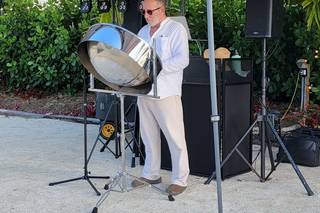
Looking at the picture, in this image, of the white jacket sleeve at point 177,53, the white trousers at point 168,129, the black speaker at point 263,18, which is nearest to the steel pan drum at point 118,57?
the white jacket sleeve at point 177,53

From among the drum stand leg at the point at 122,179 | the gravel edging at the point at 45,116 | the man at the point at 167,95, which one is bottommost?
the gravel edging at the point at 45,116

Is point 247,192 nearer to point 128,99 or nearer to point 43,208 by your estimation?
point 43,208

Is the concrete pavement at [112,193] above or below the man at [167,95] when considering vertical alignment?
below

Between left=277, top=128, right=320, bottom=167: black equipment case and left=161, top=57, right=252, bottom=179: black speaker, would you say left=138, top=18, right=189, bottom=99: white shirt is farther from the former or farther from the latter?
left=277, top=128, right=320, bottom=167: black equipment case

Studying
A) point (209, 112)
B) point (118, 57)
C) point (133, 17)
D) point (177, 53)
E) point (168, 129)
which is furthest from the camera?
point (133, 17)

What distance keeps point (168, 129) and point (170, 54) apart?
1.71ft

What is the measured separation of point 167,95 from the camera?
13.1ft

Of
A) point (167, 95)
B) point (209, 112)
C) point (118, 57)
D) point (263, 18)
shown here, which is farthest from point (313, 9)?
point (118, 57)

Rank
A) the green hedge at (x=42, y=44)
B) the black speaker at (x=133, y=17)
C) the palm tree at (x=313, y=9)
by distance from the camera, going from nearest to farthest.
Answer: the palm tree at (x=313, y=9) → the black speaker at (x=133, y=17) → the green hedge at (x=42, y=44)

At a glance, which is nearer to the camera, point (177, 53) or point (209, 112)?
point (177, 53)

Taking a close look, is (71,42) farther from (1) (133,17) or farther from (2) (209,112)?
(2) (209,112)

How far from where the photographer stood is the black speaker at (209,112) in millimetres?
4473

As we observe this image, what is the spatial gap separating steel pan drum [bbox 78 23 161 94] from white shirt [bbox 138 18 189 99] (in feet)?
0.54

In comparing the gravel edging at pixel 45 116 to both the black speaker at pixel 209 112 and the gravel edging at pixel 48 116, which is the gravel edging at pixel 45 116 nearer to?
the gravel edging at pixel 48 116
